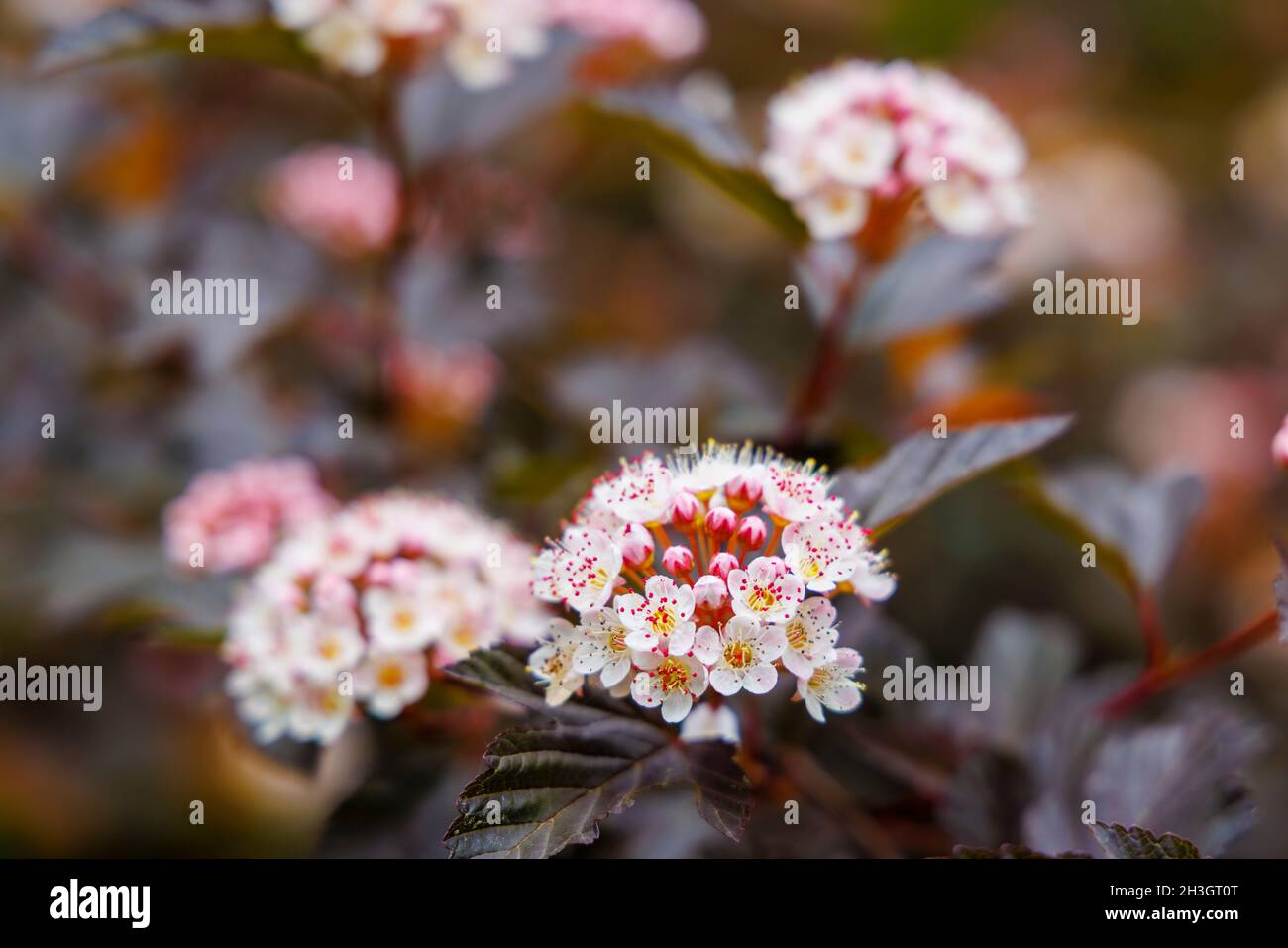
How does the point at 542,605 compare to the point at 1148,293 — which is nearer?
the point at 542,605

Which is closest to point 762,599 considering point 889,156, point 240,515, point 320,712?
point 320,712

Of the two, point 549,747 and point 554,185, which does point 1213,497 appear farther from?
point 549,747

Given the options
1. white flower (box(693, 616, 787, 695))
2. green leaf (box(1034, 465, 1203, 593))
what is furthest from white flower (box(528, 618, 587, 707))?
green leaf (box(1034, 465, 1203, 593))

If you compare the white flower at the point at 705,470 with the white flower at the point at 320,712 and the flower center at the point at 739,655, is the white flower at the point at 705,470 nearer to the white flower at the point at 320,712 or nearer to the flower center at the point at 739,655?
the flower center at the point at 739,655

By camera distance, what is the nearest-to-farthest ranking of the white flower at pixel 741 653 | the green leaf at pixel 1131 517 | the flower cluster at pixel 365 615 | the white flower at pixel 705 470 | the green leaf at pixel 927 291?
the white flower at pixel 741 653 → the white flower at pixel 705 470 → the flower cluster at pixel 365 615 → the green leaf at pixel 1131 517 → the green leaf at pixel 927 291

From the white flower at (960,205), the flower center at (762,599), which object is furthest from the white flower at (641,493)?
the white flower at (960,205)

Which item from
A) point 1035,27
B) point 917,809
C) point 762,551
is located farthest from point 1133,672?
point 1035,27

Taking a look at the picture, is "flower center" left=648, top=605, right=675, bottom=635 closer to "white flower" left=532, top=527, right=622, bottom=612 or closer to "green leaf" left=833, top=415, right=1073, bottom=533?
"white flower" left=532, top=527, right=622, bottom=612
